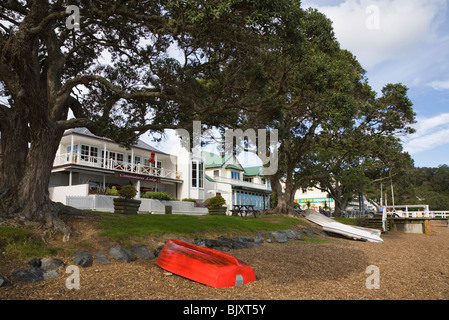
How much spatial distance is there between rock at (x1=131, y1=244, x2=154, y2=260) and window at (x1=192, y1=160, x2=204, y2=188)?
2530 centimetres

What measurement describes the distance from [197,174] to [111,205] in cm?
1541

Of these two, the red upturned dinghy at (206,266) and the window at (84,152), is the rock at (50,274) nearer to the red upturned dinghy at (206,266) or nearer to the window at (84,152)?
the red upturned dinghy at (206,266)

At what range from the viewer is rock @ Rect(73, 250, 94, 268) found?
27.6 ft

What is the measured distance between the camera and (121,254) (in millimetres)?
9344

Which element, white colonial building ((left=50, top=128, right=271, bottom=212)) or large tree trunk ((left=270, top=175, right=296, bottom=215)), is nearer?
white colonial building ((left=50, top=128, right=271, bottom=212))

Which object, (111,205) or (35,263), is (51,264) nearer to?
(35,263)

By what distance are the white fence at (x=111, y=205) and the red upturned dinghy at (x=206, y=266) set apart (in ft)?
40.7

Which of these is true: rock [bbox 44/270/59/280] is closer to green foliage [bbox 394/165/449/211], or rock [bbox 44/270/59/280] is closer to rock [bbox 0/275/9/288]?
rock [bbox 0/275/9/288]

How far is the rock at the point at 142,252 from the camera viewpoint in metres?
9.81

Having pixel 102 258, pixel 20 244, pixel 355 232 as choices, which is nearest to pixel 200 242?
pixel 102 258

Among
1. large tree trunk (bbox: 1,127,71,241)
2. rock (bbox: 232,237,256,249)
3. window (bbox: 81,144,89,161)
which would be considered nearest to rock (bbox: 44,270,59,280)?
large tree trunk (bbox: 1,127,71,241)

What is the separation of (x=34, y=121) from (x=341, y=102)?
1013 centimetres
